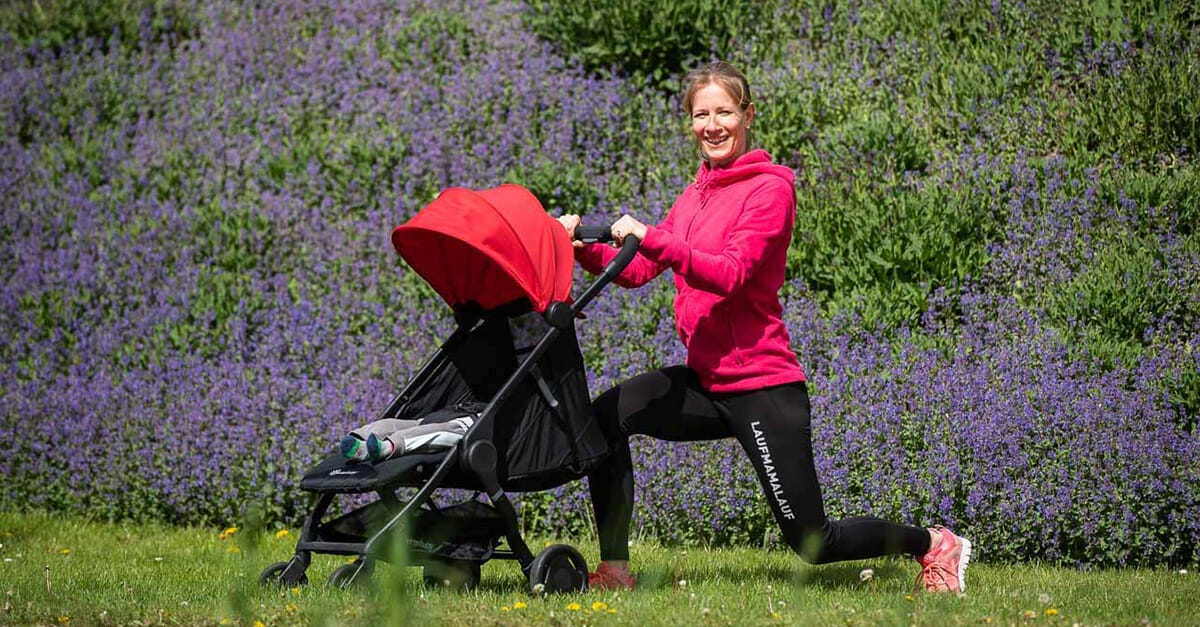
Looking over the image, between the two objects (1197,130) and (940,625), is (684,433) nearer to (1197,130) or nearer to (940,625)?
(940,625)

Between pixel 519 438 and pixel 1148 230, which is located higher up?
pixel 1148 230

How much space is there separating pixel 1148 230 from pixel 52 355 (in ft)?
18.5

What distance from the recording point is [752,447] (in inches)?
160

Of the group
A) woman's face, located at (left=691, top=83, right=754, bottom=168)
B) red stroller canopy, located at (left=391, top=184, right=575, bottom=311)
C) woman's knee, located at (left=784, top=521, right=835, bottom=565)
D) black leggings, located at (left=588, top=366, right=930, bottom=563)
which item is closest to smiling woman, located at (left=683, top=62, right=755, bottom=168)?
woman's face, located at (left=691, top=83, right=754, bottom=168)

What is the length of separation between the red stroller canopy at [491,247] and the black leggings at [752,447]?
1.55ft

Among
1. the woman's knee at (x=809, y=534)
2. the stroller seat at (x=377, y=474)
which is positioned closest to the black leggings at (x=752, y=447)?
the woman's knee at (x=809, y=534)

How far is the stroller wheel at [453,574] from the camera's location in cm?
411

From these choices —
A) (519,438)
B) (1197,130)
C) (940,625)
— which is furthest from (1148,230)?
(519,438)

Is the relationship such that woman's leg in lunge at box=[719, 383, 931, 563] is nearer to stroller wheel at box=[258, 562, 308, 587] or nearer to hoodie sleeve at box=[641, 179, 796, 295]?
hoodie sleeve at box=[641, 179, 796, 295]

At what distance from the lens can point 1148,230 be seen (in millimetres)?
6082

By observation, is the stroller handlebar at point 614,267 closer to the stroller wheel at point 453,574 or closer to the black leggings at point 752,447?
the black leggings at point 752,447

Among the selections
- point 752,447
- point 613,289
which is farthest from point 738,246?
point 613,289

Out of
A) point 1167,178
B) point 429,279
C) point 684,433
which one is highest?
point 1167,178

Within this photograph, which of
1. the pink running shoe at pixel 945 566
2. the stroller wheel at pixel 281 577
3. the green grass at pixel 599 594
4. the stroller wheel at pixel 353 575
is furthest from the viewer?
the pink running shoe at pixel 945 566
